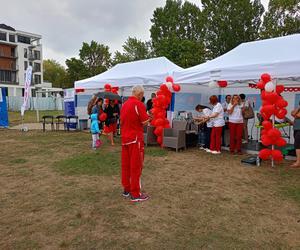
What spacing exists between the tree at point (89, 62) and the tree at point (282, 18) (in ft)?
73.0

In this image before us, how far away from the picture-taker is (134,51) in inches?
1489

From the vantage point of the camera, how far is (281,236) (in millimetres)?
3127

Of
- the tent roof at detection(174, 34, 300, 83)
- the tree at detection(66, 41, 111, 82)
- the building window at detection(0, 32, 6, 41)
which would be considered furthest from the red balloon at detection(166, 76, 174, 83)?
the building window at detection(0, 32, 6, 41)

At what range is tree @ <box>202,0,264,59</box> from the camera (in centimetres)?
2836

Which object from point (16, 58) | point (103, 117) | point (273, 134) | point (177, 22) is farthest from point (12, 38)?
point (273, 134)

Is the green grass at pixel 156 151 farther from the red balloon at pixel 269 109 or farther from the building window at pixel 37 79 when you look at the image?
the building window at pixel 37 79

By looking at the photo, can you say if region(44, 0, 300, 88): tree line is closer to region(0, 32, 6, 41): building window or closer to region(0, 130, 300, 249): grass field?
region(0, 130, 300, 249): grass field

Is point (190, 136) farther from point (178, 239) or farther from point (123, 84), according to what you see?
point (178, 239)

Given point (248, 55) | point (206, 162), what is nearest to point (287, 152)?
point (206, 162)

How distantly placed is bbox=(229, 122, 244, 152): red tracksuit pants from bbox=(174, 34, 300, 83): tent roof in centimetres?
134

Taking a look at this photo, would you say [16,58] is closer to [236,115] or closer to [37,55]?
[37,55]

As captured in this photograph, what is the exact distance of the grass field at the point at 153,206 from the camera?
120 inches

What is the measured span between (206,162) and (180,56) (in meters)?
19.9

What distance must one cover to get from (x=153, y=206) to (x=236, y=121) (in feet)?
13.6
